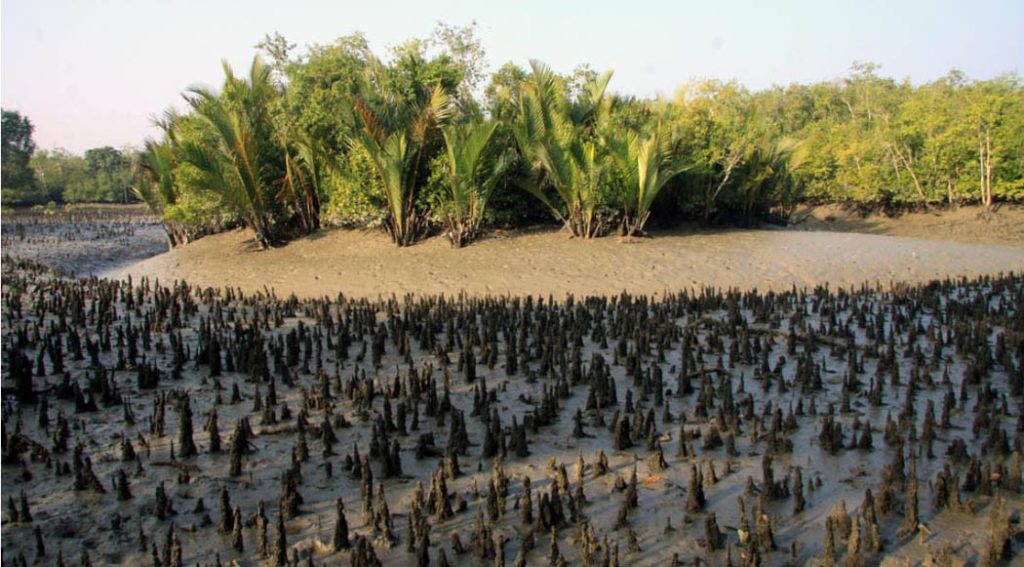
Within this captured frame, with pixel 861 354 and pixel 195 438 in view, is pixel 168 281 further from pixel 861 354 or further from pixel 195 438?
pixel 861 354

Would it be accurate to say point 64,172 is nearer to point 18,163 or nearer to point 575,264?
point 18,163

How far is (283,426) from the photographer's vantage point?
543 centimetres

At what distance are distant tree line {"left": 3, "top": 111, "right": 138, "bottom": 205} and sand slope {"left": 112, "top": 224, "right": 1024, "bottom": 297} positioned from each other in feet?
93.8

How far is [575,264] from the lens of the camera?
45.6 feet

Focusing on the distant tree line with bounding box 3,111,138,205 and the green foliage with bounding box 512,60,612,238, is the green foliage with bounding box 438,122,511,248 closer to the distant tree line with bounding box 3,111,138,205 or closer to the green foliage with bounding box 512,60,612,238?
the green foliage with bounding box 512,60,612,238

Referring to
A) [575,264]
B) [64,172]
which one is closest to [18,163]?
[64,172]

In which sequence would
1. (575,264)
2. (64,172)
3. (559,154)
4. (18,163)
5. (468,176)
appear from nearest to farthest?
1. (575,264)
2. (468,176)
3. (559,154)
4. (18,163)
5. (64,172)

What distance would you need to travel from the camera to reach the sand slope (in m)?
12.8

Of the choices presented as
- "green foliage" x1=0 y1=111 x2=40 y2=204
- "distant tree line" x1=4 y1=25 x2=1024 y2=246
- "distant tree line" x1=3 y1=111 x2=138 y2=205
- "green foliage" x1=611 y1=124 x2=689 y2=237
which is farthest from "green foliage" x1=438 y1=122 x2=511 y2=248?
"distant tree line" x1=3 y1=111 x2=138 y2=205

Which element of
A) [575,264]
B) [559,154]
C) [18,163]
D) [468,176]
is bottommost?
[575,264]

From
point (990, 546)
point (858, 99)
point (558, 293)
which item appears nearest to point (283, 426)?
point (990, 546)

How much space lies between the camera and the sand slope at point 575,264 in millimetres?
12781

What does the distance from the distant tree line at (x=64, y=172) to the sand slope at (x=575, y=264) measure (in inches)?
1126

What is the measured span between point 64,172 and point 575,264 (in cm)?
4906
